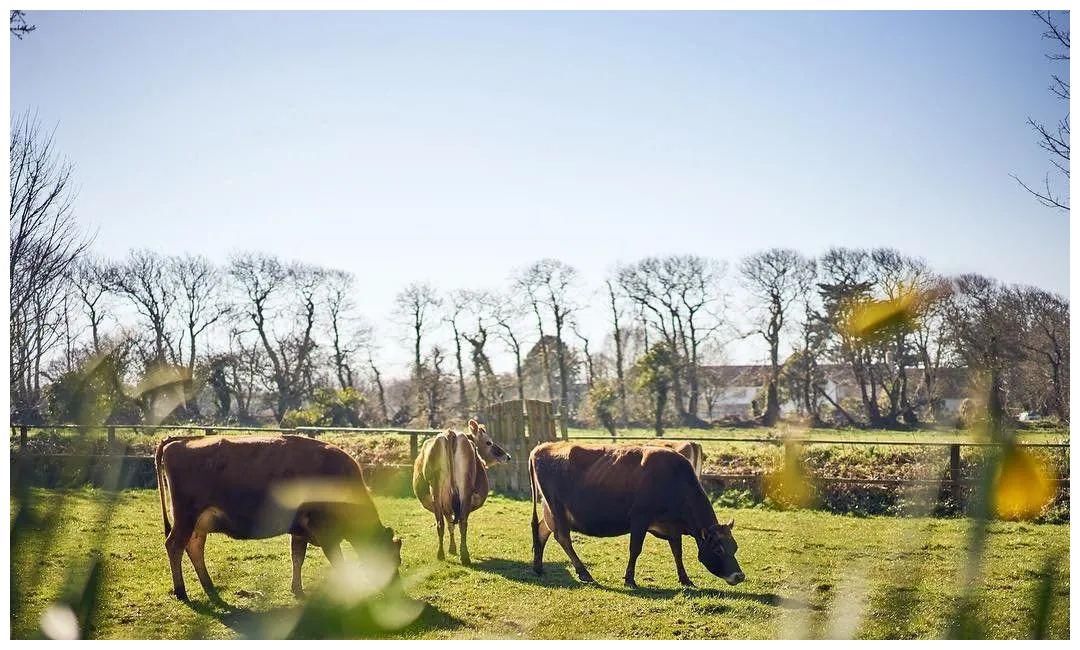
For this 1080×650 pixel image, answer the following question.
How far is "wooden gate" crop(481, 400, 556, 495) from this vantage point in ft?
51.9

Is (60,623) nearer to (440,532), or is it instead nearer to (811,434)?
(440,532)

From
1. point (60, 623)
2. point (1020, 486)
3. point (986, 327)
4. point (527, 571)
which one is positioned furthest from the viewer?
point (986, 327)

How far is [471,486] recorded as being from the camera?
10094mm

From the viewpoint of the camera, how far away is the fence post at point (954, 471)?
44.9 ft

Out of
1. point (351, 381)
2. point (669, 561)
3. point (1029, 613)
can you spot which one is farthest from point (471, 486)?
point (351, 381)

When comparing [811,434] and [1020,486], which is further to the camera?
[811,434]

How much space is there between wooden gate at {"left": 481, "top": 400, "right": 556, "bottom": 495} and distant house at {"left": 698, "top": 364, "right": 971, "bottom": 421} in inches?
801

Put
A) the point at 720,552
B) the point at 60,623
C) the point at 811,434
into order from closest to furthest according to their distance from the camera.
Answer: the point at 60,623
the point at 720,552
the point at 811,434

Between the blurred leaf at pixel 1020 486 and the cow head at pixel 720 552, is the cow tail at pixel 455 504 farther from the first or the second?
the blurred leaf at pixel 1020 486

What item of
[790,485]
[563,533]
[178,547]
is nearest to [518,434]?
[790,485]

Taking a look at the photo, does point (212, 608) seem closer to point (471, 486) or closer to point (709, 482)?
point (471, 486)

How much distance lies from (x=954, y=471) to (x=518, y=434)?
23.9ft

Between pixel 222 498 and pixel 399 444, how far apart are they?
11.3m

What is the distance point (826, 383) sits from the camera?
39438 mm
